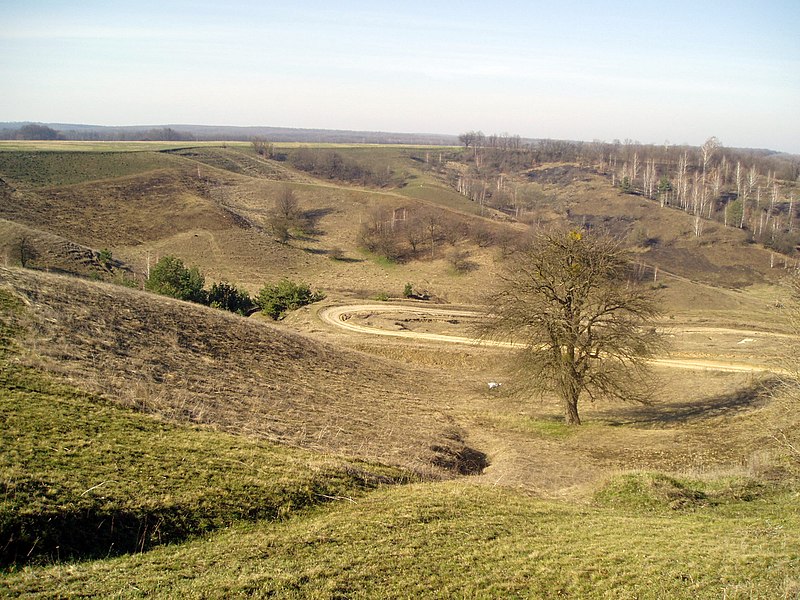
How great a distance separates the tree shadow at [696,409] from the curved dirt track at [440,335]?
8.72 ft

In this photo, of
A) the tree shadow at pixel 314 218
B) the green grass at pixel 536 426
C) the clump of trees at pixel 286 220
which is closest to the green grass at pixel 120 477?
the green grass at pixel 536 426

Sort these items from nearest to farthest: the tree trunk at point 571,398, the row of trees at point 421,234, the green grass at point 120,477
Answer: the green grass at point 120,477 < the tree trunk at point 571,398 < the row of trees at point 421,234

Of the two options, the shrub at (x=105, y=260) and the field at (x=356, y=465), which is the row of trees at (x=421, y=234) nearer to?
the shrub at (x=105, y=260)

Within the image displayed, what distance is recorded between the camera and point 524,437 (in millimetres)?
24062

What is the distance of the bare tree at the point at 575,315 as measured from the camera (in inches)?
952

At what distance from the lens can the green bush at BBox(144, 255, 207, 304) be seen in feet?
136

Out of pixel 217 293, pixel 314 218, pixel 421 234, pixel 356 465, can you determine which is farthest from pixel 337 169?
pixel 356 465

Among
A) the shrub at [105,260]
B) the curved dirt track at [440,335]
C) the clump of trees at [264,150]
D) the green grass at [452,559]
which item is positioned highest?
the clump of trees at [264,150]

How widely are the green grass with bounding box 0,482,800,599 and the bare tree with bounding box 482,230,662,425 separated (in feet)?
36.8

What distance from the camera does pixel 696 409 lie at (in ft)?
89.1

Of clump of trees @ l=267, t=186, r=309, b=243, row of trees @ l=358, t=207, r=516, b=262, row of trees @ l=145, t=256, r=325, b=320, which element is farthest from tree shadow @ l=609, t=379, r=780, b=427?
clump of trees @ l=267, t=186, r=309, b=243

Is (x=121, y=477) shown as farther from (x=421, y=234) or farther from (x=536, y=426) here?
(x=421, y=234)

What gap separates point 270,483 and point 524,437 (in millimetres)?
13951

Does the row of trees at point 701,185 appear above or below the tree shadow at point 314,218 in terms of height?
above
